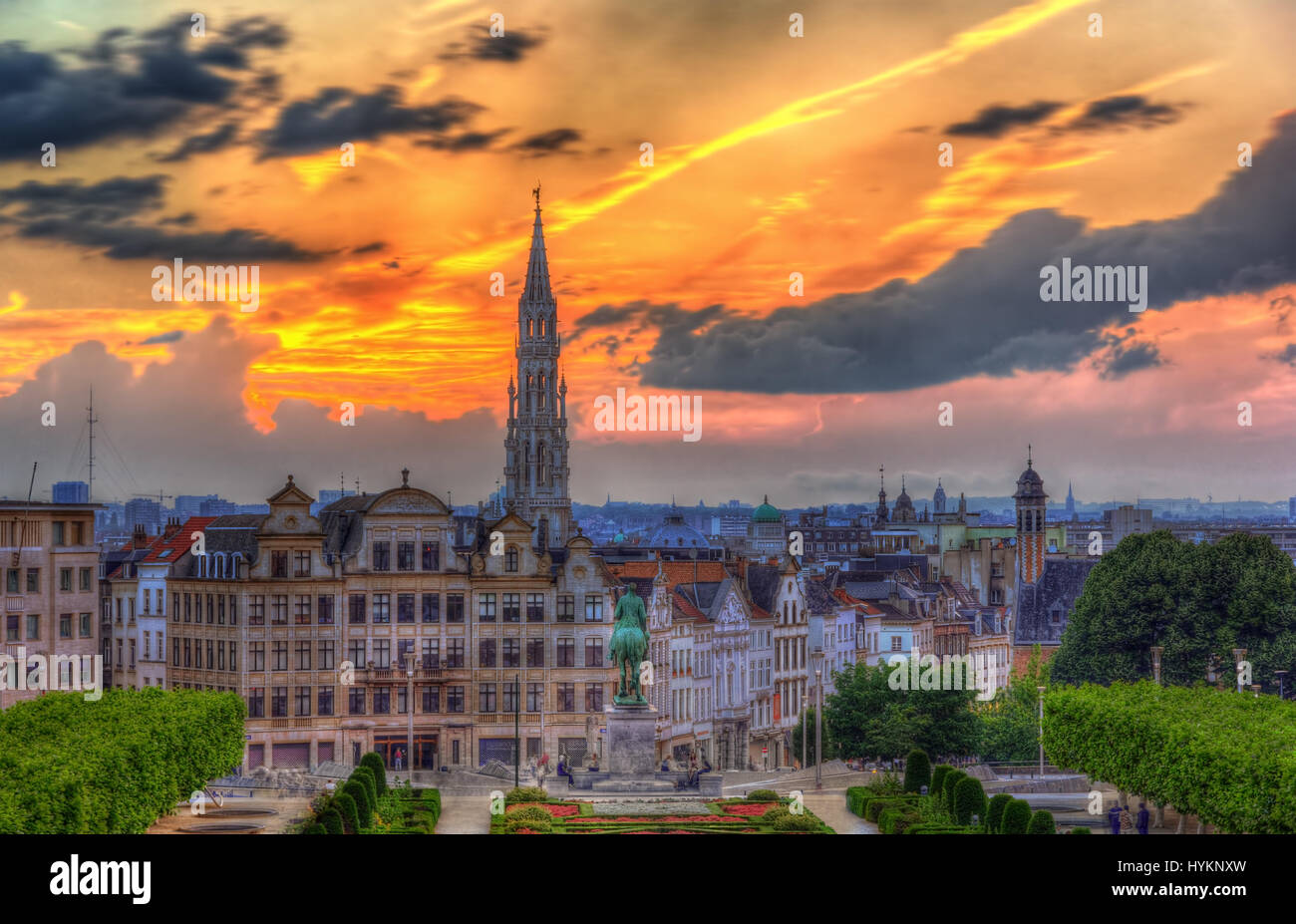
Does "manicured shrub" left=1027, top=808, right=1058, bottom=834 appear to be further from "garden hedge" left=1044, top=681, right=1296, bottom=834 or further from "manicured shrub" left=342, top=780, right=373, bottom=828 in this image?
"manicured shrub" left=342, top=780, right=373, bottom=828

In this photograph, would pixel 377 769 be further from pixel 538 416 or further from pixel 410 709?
pixel 538 416

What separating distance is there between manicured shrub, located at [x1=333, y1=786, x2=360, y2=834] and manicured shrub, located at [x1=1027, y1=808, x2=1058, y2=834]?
22.5 metres

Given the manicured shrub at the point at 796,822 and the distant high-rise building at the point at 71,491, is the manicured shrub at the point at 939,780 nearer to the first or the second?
the manicured shrub at the point at 796,822

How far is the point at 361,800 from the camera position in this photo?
74.6 meters

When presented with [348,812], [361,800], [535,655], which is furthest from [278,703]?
[348,812]

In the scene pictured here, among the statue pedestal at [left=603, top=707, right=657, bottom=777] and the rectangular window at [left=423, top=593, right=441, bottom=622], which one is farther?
the rectangular window at [left=423, top=593, right=441, bottom=622]

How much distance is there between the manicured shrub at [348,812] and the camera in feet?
232

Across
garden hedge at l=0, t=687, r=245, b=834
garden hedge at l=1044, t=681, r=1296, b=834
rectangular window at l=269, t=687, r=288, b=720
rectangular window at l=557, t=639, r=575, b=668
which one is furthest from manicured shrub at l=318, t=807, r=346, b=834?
rectangular window at l=557, t=639, r=575, b=668

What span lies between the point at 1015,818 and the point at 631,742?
20.2 metres

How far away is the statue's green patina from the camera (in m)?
84.8

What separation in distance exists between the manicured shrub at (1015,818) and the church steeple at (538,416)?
2834 inches

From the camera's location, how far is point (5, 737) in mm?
69938

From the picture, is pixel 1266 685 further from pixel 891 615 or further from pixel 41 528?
pixel 41 528

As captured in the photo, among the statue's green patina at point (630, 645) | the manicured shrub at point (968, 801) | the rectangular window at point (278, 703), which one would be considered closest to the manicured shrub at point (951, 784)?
the manicured shrub at point (968, 801)
